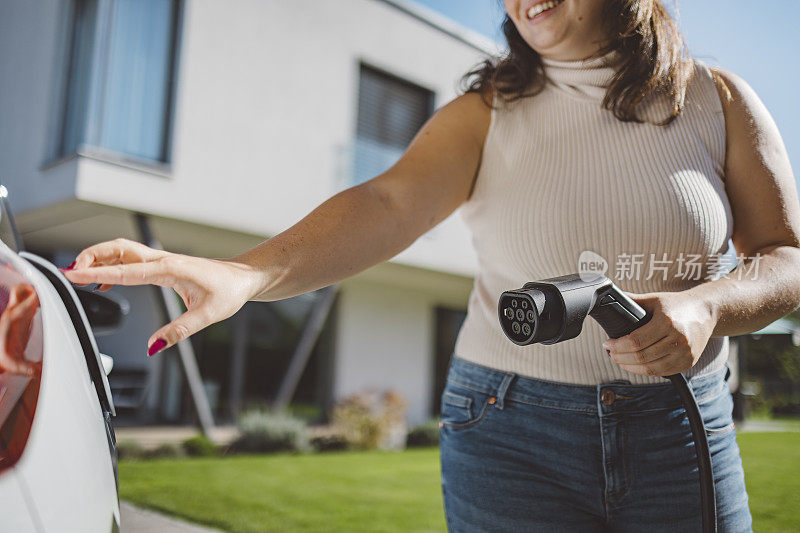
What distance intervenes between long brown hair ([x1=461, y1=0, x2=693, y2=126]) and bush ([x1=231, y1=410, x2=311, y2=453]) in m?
6.67

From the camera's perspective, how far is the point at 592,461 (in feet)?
3.42

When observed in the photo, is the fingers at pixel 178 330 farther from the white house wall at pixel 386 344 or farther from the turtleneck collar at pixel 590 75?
the white house wall at pixel 386 344

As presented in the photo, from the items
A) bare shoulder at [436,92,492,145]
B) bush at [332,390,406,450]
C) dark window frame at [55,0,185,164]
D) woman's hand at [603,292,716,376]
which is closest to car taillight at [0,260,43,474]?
woman's hand at [603,292,716,376]

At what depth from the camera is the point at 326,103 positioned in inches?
329

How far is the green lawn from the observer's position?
404cm

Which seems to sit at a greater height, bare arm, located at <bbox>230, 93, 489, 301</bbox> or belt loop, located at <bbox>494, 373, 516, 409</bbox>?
bare arm, located at <bbox>230, 93, 489, 301</bbox>

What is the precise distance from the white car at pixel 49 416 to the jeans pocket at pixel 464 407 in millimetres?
527

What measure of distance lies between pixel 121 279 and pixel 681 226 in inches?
31.3

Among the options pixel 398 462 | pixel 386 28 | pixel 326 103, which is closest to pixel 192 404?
pixel 398 462

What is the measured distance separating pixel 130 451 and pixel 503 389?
6.12m

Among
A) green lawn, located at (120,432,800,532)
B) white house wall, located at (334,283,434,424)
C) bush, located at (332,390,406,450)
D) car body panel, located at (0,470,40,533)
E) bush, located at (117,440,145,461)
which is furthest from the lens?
white house wall, located at (334,283,434,424)

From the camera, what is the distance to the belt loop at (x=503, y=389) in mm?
1105

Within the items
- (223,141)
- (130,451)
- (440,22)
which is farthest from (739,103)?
(440,22)

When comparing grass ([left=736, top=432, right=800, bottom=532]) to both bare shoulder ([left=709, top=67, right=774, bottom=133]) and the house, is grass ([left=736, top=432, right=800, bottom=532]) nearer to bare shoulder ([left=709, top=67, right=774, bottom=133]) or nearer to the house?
bare shoulder ([left=709, top=67, right=774, bottom=133])
